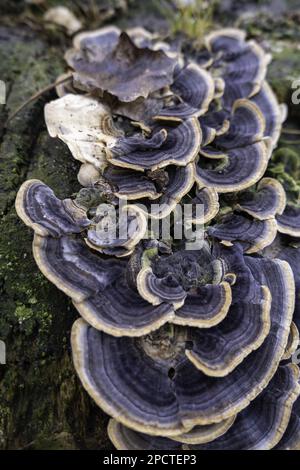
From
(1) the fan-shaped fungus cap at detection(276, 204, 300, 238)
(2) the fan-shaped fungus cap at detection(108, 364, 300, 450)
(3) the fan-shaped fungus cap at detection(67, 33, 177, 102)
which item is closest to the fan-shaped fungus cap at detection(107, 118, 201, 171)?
(3) the fan-shaped fungus cap at detection(67, 33, 177, 102)

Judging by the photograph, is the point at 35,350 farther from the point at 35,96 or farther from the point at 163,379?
the point at 35,96

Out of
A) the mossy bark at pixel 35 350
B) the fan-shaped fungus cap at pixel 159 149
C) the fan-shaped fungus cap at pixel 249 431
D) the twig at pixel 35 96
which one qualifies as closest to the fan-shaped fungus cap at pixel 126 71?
the twig at pixel 35 96

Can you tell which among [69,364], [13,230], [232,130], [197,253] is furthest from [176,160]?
[69,364]

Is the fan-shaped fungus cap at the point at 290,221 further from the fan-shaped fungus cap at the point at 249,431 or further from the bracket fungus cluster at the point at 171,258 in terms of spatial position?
the fan-shaped fungus cap at the point at 249,431

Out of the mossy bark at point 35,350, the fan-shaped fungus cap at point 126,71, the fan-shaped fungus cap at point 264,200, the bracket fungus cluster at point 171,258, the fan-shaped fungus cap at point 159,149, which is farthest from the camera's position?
the fan-shaped fungus cap at point 126,71

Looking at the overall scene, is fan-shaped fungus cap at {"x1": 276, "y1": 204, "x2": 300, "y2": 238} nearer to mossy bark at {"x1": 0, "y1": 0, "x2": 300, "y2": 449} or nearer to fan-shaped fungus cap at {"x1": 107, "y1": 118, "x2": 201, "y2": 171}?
fan-shaped fungus cap at {"x1": 107, "y1": 118, "x2": 201, "y2": 171}

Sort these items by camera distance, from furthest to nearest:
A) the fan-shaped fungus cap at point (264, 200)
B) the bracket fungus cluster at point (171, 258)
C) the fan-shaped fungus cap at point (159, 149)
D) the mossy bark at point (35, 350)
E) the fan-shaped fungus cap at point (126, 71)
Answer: the fan-shaped fungus cap at point (126, 71), the fan-shaped fungus cap at point (264, 200), the fan-shaped fungus cap at point (159, 149), the mossy bark at point (35, 350), the bracket fungus cluster at point (171, 258)

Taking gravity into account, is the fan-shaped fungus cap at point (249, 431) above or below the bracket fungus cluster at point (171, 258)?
below

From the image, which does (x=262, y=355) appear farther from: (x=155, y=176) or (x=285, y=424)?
(x=155, y=176)
